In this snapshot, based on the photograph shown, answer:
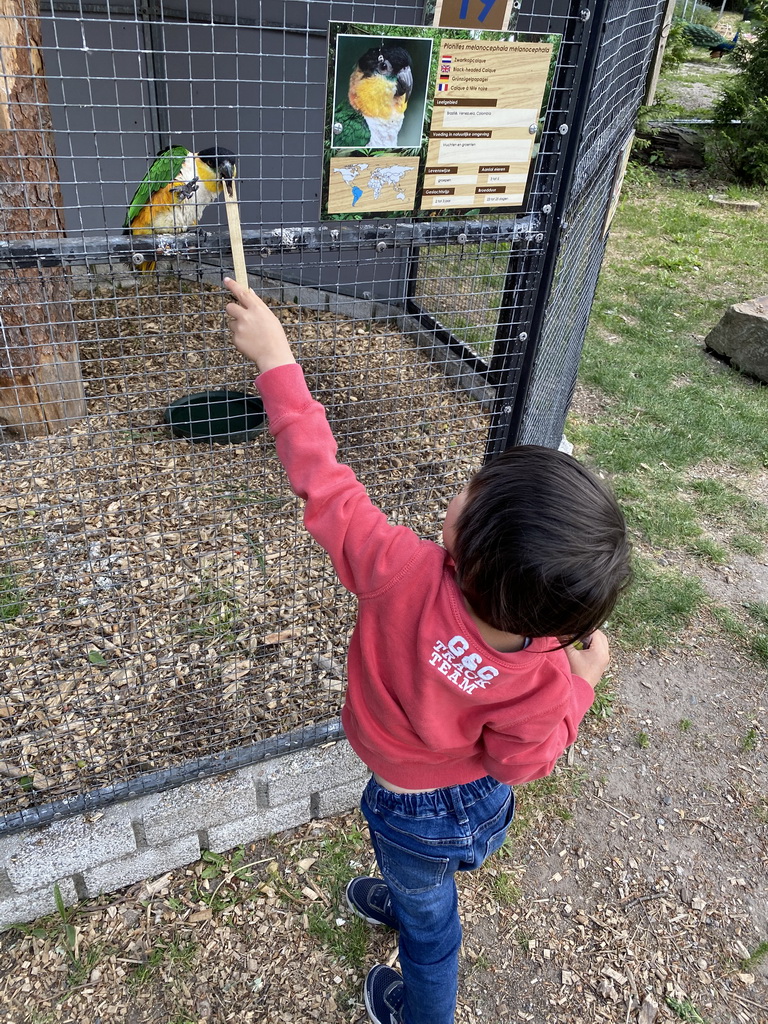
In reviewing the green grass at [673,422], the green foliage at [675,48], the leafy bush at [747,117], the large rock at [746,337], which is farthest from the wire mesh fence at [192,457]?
the green foliage at [675,48]

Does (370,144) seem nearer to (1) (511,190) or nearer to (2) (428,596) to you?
(1) (511,190)

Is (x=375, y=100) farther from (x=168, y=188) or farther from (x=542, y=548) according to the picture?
(x=168, y=188)

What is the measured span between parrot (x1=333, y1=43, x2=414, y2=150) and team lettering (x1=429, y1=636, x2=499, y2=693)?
41.0 inches

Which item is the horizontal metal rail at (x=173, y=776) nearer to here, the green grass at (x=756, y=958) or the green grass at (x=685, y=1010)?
the green grass at (x=685, y=1010)

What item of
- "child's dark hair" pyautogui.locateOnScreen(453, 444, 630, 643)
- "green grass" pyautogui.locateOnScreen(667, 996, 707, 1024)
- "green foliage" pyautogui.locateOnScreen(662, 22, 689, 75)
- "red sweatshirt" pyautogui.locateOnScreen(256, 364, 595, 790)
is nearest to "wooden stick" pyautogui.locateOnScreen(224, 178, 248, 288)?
"red sweatshirt" pyautogui.locateOnScreen(256, 364, 595, 790)

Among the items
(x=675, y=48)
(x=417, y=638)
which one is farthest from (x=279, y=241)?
(x=675, y=48)

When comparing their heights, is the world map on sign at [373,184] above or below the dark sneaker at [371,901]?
above

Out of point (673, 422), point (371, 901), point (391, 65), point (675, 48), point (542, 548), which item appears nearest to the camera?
point (542, 548)

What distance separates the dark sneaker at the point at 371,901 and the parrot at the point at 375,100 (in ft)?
6.18

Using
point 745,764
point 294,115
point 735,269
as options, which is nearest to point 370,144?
point 745,764

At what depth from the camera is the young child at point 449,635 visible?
1.17m

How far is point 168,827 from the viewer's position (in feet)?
6.98

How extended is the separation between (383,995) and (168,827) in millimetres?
715

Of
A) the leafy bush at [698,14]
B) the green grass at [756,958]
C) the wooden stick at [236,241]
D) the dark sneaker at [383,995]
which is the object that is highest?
the leafy bush at [698,14]
